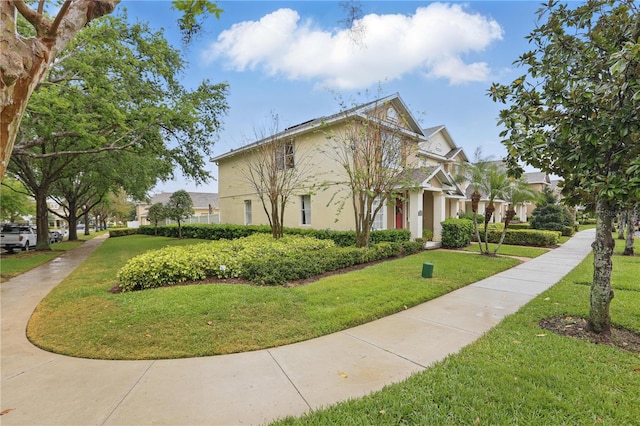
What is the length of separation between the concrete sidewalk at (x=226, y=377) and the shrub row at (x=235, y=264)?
218 cm

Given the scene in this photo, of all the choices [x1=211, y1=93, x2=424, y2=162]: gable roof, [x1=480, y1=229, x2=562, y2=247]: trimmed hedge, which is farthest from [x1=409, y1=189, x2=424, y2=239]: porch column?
[x1=480, y1=229, x2=562, y2=247]: trimmed hedge

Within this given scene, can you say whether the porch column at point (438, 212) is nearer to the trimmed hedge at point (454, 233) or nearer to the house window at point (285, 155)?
the trimmed hedge at point (454, 233)

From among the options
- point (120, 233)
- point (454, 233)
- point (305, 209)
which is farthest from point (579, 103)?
point (120, 233)

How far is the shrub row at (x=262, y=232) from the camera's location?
1215 centimetres

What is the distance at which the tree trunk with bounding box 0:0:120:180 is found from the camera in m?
1.74

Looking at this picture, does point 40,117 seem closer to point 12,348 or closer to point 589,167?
point 12,348

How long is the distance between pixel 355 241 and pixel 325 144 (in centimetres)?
486

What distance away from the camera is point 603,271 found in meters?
4.21

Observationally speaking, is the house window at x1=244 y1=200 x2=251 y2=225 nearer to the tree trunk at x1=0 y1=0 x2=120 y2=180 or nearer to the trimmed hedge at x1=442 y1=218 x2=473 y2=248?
the trimmed hedge at x1=442 y1=218 x2=473 y2=248

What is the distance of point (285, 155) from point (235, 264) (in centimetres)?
760

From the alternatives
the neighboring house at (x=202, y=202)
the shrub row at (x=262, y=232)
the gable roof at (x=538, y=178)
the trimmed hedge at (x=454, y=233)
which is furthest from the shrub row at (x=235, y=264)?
the gable roof at (x=538, y=178)

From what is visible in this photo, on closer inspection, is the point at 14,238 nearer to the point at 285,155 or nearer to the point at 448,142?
the point at 285,155

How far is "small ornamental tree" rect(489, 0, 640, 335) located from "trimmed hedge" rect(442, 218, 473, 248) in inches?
377

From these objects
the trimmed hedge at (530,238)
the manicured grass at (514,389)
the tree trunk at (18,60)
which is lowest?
the manicured grass at (514,389)
